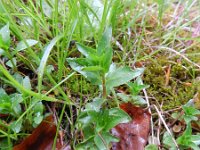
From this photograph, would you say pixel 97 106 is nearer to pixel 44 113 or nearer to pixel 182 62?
pixel 44 113

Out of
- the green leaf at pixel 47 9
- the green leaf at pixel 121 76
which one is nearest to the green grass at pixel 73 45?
the green leaf at pixel 47 9

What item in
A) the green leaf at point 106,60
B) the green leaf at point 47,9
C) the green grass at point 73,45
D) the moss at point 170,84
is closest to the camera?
the green leaf at point 106,60

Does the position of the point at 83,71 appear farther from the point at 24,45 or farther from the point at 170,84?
the point at 170,84

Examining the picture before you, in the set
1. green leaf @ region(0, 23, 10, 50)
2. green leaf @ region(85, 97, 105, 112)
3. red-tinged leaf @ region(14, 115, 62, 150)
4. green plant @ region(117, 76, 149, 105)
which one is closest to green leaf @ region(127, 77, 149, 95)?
green plant @ region(117, 76, 149, 105)

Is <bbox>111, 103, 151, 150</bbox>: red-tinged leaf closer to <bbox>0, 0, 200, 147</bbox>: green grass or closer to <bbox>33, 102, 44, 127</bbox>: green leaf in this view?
<bbox>0, 0, 200, 147</bbox>: green grass

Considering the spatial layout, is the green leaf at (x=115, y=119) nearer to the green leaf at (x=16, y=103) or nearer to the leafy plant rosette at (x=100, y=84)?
the leafy plant rosette at (x=100, y=84)

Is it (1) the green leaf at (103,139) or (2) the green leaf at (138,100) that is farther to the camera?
(2) the green leaf at (138,100)
